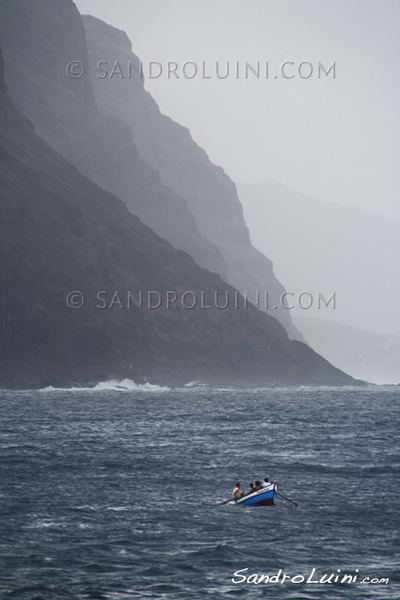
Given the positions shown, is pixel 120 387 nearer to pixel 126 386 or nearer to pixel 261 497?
pixel 126 386

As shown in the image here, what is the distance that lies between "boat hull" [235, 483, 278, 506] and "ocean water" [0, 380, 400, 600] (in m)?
0.48

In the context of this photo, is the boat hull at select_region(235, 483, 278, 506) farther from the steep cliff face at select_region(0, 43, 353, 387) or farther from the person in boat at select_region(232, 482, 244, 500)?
the steep cliff face at select_region(0, 43, 353, 387)

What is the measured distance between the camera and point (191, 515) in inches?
1364

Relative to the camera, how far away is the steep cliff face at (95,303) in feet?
477

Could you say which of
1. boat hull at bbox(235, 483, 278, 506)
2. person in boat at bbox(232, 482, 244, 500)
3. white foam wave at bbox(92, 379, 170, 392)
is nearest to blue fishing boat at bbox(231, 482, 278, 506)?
boat hull at bbox(235, 483, 278, 506)

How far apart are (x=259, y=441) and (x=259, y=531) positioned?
102 feet

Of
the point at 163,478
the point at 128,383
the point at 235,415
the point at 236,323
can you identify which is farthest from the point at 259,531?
the point at 236,323

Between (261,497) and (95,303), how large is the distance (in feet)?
399

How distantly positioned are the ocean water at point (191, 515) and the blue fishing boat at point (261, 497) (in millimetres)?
472

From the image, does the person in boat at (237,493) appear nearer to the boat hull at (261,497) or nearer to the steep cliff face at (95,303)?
the boat hull at (261,497)

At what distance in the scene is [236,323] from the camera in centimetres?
18425

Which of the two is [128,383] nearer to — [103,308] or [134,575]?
[103,308]

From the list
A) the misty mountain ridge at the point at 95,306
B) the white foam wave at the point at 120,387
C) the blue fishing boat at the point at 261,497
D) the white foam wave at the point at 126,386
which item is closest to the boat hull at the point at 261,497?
the blue fishing boat at the point at 261,497

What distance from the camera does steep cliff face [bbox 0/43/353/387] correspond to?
14525 cm
